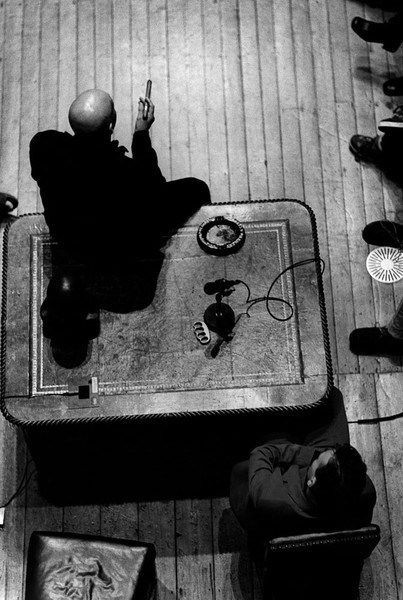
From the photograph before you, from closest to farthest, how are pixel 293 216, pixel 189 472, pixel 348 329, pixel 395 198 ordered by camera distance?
1. pixel 293 216
2. pixel 189 472
3. pixel 348 329
4. pixel 395 198

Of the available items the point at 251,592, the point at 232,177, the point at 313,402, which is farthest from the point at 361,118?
the point at 251,592

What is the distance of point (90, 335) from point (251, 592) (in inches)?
62.8

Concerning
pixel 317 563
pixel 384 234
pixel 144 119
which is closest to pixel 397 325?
pixel 384 234

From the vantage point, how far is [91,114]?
3.18 m

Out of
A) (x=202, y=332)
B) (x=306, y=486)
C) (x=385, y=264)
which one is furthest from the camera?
(x=385, y=264)

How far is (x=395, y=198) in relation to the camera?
4328 mm

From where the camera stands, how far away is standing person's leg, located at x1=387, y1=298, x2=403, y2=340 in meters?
3.63

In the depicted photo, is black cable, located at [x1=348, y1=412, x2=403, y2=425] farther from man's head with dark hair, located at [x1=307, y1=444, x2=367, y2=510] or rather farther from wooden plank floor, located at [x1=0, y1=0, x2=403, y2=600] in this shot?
man's head with dark hair, located at [x1=307, y1=444, x2=367, y2=510]

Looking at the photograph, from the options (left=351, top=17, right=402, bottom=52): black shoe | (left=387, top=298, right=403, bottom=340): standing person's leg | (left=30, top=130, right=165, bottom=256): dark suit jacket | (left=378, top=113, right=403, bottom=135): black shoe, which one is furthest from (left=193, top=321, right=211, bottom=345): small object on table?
(left=351, top=17, right=402, bottom=52): black shoe

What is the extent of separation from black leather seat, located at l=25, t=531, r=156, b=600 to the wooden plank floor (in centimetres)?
72

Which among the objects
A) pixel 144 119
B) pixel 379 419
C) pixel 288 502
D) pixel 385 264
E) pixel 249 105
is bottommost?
pixel 288 502

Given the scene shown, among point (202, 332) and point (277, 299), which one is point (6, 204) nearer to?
point (202, 332)

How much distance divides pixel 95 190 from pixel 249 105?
1.75 m

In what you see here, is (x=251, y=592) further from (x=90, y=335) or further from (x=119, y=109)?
(x=119, y=109)
